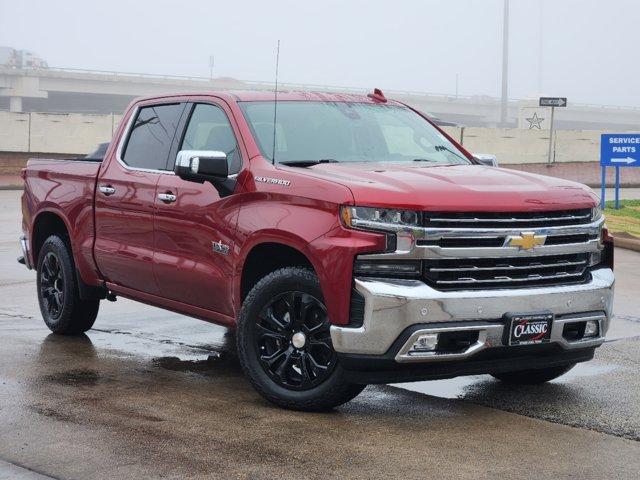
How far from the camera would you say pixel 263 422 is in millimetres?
6387

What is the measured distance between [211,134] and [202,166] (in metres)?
0.73

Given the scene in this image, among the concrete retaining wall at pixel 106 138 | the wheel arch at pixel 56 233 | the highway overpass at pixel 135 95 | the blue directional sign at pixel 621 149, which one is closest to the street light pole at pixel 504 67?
the highway overpass at pixel 135 95

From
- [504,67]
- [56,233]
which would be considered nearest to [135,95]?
[504,67]

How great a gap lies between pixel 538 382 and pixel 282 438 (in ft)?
7.34

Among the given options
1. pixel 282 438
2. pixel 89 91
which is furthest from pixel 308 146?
pixel 89 91

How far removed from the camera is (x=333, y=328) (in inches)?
245

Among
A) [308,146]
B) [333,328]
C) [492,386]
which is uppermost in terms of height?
[308,146]

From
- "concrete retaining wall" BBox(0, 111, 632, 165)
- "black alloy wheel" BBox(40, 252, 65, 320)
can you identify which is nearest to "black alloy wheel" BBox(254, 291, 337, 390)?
"black alloy wheel" BBox(40, 252, 65, 320)

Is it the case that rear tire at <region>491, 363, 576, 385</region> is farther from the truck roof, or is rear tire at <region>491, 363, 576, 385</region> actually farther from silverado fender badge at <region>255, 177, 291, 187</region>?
the truck roof

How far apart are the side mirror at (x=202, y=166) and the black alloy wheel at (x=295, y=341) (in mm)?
883

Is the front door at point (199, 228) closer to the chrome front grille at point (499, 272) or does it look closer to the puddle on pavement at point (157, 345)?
the puddle on pavement at point (157, 345)

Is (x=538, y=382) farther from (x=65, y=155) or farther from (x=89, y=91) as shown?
(x=89, y=91)

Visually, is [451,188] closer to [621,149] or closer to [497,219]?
[497,219]

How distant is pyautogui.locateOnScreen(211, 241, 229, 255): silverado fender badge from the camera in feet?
23.2
